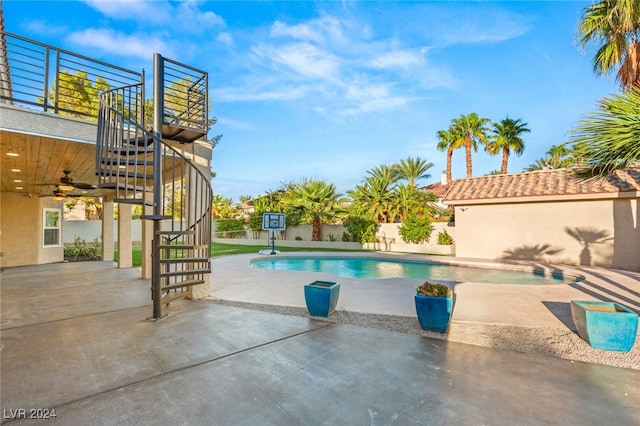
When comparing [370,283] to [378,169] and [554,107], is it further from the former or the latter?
[378,169]

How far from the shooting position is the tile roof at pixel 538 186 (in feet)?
31.7

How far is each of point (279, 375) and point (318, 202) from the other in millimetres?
16581

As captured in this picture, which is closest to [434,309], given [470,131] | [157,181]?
[157,181]

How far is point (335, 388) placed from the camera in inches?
104

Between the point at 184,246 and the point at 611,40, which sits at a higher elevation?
the point at 611,40

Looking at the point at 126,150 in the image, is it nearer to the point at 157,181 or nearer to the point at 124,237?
the point at 157,181

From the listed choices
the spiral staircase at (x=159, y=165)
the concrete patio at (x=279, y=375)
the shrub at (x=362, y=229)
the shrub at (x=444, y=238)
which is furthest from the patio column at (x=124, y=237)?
the shrub at (x=444, y=238)

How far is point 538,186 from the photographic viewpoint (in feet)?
36.8

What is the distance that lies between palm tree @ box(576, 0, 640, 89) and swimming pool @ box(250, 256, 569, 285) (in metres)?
5.69

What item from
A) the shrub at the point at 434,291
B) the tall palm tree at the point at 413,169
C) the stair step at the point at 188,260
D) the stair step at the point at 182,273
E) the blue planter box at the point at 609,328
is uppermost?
the tall palm tree at the point at 413,169

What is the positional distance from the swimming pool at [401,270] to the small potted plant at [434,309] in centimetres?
577

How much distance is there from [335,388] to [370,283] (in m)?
4.48

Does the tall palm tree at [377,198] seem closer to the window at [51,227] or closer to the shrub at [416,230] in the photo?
the shrub at [416,230]

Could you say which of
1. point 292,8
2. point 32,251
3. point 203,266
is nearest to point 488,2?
point 292,8
